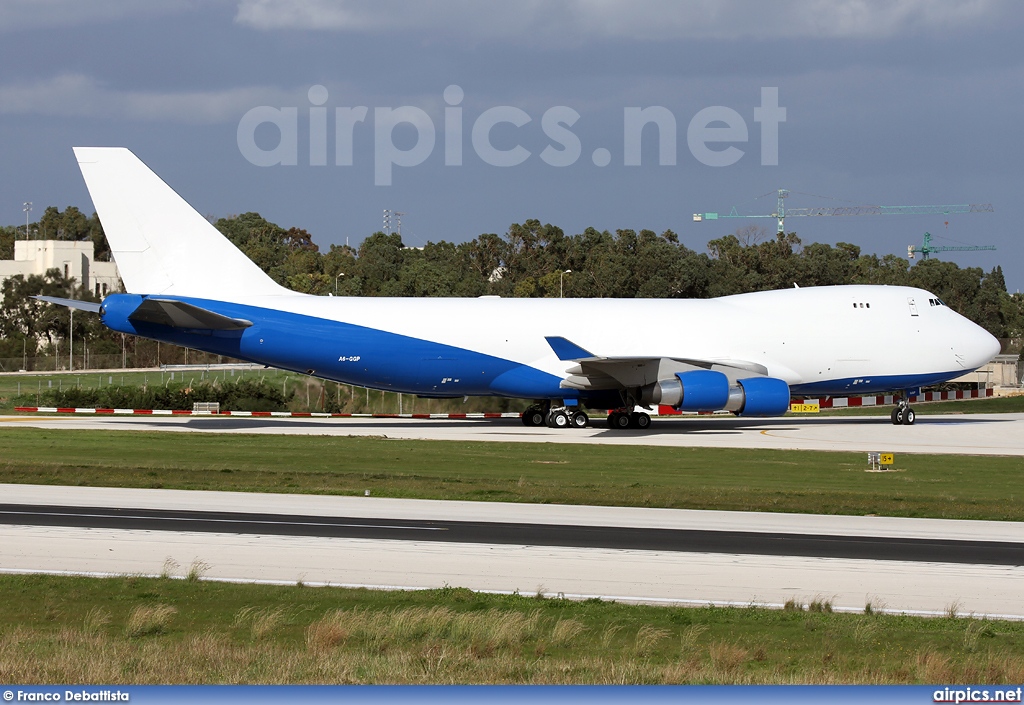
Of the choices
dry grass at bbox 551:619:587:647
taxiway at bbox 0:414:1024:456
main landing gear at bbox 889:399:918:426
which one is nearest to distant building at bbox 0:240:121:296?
taxiway at bbox 0:414:1024:456

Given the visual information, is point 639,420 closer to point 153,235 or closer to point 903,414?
point 903,414

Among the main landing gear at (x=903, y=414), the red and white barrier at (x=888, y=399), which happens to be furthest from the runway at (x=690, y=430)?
the red and white barrier at (x=888, y=399)

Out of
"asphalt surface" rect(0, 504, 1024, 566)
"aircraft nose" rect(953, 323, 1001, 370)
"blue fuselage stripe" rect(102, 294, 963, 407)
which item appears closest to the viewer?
"asphalt surface" rect(0, 504, 1024, 566)

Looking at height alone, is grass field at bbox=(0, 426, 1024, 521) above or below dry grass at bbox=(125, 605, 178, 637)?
below

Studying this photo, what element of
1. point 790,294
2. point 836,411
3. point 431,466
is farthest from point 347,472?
point 836,411

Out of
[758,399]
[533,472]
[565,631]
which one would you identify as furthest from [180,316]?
[565,631]

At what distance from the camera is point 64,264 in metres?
131

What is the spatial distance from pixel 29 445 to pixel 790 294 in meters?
28.3

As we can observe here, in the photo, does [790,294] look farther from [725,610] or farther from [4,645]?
[4,645]

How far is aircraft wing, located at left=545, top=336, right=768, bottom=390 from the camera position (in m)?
41.7

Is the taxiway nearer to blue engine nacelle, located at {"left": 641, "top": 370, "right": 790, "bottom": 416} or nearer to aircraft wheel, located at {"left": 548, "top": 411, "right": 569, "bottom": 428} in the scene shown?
aircraft wheel, located at {"left": 548, "top": 411, "right": 569, "bottom": 428}

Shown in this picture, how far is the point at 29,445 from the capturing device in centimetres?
3469

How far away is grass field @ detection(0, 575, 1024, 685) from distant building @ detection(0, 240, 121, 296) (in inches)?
4749

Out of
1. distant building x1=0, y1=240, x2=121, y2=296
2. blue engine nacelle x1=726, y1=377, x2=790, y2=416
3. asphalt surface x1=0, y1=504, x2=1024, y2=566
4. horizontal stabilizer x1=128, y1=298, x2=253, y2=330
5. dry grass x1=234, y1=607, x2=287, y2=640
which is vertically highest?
distant building x1=0, y1=240, x2=121, y2=296
